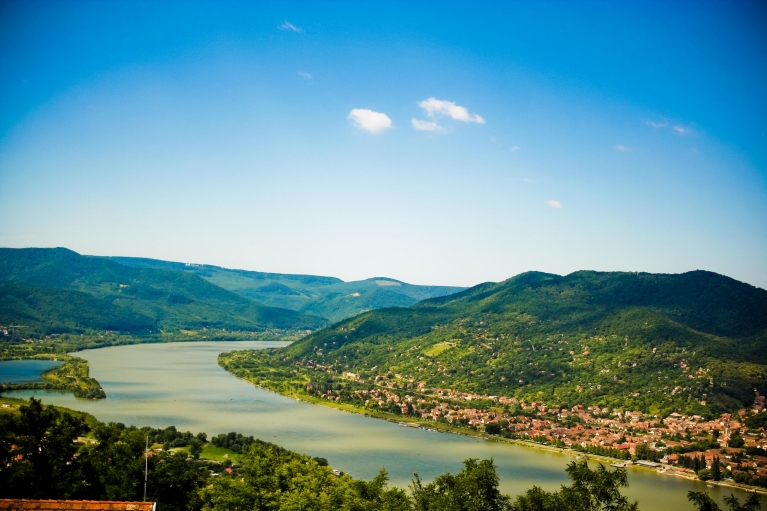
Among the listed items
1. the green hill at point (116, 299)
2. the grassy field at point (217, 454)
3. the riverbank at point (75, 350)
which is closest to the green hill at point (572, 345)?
the riverbank at point (75, 350)

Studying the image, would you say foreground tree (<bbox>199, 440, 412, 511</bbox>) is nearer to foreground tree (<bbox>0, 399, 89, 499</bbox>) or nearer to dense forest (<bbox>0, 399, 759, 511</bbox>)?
dense forest (<bbox>0, 399, 759, 511</bbox>)

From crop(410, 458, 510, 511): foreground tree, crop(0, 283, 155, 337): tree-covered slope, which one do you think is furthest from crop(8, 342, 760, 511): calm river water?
crop(0, 283, 155, 337): tree-covered slope

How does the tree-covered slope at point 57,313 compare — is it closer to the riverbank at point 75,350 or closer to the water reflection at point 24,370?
the riverbank at point 75,350

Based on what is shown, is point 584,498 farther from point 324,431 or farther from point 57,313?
point 57,313

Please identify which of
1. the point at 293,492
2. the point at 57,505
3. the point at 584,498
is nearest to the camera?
the point at 57,505

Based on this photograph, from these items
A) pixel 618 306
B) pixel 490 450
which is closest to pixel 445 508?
pixel 490 450

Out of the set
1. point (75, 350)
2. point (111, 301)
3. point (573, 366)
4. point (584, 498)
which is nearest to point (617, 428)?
point (573, 366)
